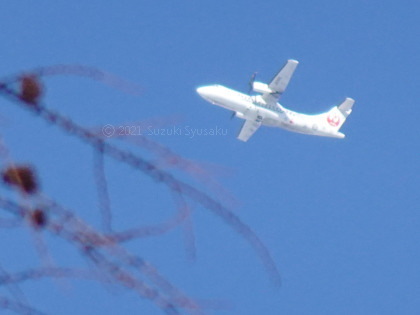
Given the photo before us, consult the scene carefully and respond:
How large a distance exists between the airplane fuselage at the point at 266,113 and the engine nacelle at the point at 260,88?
0.53 metres

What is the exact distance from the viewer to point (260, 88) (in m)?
58.5

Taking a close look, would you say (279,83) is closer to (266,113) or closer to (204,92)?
(266,113)

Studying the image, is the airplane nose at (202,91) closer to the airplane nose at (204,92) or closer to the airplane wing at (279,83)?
the airplane nose at (204,92)

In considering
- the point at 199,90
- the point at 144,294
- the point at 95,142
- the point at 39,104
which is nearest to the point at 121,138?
the point at 95,142

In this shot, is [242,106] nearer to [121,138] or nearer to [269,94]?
[269,94]

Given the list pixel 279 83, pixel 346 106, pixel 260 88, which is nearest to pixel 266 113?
pixel 260 88

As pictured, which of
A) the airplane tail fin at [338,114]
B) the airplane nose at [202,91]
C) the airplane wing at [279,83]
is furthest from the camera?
the airplane tail fin at [338,114]

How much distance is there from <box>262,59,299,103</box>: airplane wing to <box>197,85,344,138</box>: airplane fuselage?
1.14 ft

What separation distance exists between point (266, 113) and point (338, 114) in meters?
12.2

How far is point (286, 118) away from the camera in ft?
195

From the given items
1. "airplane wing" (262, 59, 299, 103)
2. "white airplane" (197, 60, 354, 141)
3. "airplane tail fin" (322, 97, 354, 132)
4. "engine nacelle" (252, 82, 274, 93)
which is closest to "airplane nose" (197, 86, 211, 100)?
"white airplane" (197, 60, 354, 141)

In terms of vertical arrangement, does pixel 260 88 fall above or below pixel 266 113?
above

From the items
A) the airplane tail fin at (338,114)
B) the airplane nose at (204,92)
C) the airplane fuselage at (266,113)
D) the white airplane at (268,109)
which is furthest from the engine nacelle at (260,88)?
the airplane tail fin at (338,114)

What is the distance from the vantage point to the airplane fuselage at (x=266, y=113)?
55.2 m
